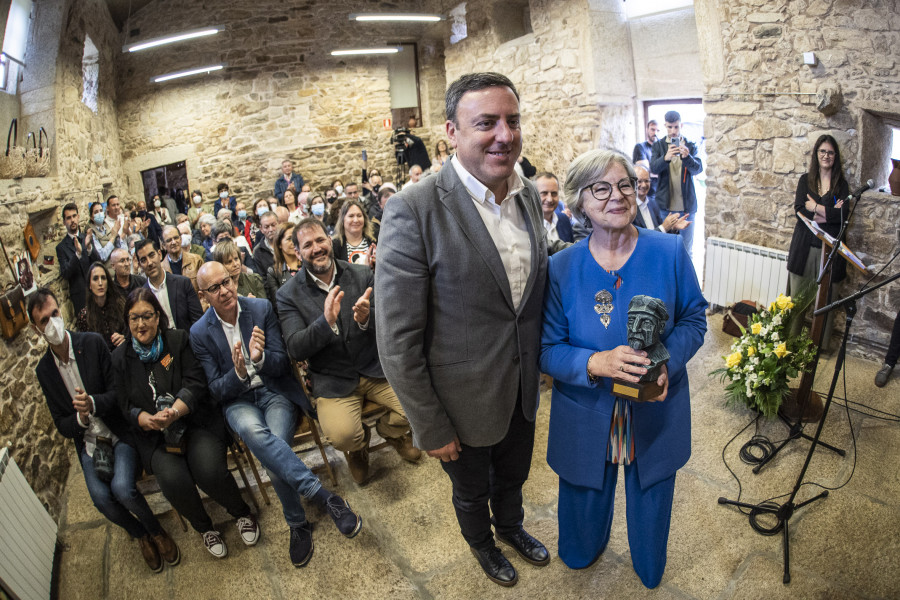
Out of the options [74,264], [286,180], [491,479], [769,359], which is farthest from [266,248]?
[286,180]

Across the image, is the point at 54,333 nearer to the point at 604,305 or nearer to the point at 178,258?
the point at 178,258

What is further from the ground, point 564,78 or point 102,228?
point 564,78

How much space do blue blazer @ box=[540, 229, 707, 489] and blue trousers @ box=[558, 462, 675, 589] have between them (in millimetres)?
102

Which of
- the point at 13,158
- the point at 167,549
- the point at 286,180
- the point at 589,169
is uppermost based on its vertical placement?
the point at 13,158

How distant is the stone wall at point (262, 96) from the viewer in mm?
10156

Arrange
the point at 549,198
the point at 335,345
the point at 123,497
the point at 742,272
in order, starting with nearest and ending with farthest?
1. the point at 123,497
2. the point at 335,345
3. the point at 549,198
4. the point at 742,272

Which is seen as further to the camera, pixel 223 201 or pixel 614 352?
pixel 223 201

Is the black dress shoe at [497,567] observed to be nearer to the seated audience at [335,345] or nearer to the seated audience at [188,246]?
the seated audience at [335,345]

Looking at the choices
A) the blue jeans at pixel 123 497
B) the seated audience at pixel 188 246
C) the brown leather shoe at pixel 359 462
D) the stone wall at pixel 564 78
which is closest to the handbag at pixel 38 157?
the seated audience at pixel 188 246

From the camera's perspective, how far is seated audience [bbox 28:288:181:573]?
2822 mm

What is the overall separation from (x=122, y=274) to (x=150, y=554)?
7.19ft

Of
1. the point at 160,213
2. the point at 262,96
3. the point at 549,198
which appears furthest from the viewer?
the point at 262,96

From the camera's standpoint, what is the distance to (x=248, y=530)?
9.65ft

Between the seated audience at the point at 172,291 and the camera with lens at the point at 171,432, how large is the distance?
123 cm
